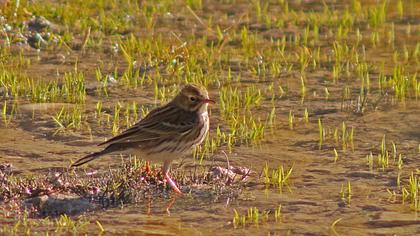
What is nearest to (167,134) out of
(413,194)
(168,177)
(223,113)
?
(168,177)

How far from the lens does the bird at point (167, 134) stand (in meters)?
9.33

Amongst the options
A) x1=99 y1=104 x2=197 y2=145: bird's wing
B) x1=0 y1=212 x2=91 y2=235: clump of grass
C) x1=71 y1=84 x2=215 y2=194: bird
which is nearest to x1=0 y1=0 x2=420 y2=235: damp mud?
x1=0 y1=212 x2=91 y2=235: clump of grass

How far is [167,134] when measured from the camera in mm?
9500

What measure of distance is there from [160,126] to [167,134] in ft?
0.40

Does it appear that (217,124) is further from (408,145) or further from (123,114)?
(408,145)

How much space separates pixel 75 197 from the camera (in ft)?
29.2

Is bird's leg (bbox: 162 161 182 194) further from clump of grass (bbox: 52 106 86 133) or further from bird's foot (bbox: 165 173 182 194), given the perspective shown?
clump of grass (bbox: 52 106 86 133)

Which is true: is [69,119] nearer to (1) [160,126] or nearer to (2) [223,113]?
(2) [223,113]

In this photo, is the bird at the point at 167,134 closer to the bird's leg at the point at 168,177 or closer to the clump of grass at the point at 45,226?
the bird's leg at the point at 168,177

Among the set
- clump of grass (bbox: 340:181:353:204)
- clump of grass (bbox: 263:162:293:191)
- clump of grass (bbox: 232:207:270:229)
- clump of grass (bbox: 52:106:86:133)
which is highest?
clump of grass (bbox: 52:106:86:133)

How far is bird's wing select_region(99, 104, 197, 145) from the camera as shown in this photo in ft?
30.7

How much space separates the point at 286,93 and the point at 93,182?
13.0ft

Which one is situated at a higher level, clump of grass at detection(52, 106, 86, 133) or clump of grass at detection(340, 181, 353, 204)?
clump of grass at detection(52, 106, 86, 133)

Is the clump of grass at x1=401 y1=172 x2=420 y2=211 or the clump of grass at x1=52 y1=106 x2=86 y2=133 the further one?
the clump of grass at x1=52 y1=106 x2=86 y2=133
